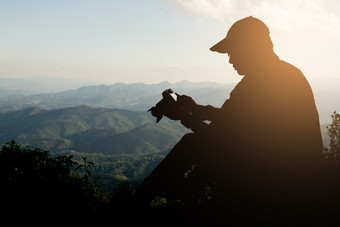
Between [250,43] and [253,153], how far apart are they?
3.83ft

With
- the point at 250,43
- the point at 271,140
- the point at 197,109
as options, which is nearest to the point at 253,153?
the point at 271,140

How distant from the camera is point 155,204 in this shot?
1843 mm

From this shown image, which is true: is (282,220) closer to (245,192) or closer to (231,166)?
(245,192)

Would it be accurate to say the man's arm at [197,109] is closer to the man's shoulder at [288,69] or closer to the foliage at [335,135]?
the man's shoulder at [288,69]

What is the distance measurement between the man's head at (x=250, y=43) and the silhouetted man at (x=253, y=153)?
9.8 inches

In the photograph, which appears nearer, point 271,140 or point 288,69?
point 271,140

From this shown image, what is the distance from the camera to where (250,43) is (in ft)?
7.95

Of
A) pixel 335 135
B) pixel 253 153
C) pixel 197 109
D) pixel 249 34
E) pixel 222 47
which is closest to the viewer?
pixel 253 153

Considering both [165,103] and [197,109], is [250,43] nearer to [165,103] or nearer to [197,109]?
[197,109]

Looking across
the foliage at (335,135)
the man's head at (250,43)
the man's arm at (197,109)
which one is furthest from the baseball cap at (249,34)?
the foliage at (335,135)

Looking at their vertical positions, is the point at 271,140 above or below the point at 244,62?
below

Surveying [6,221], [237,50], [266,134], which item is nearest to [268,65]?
[237,50]

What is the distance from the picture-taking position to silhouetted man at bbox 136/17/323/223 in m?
1.81

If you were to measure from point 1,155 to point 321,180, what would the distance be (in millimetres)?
34675
